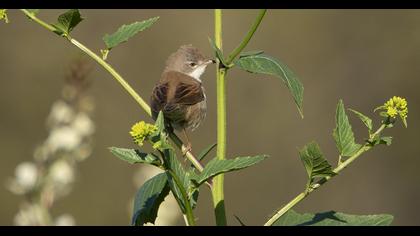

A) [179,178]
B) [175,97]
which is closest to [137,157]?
[179,178]

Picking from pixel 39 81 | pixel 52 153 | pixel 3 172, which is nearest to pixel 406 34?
pixel 39 81

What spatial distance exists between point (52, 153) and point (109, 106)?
35.3 feet

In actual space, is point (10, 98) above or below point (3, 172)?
above

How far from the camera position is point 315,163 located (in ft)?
6.98

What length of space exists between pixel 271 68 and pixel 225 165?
0.49m

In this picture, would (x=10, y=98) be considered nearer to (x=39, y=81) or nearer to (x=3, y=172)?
(x=39, y=81)

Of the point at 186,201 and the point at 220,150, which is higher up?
the point at 220,150

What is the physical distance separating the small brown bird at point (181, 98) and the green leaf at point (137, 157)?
2128mm

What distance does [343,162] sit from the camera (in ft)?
7.41

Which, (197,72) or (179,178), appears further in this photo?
(197,72)

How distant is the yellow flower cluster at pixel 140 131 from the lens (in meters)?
1.92

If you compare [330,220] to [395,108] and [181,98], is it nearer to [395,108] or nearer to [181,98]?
[395,108]

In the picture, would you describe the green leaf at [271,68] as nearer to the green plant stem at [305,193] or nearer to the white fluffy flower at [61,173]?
the green plant stem at [305,193]
